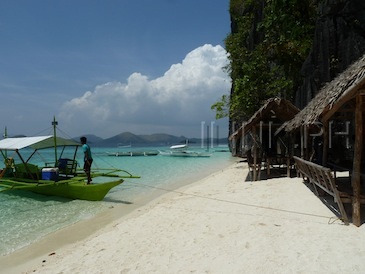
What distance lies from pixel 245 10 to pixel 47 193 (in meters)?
30.4

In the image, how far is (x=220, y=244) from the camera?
5.53 meters

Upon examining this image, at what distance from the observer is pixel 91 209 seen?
10828 millimetres

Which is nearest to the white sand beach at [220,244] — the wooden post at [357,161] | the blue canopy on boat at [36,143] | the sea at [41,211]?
the wooden post at [357,161]

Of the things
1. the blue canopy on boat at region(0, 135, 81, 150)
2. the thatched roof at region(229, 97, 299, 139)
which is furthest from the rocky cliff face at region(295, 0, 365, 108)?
the blue canopy on boat at region(0, 135, 81, 150)

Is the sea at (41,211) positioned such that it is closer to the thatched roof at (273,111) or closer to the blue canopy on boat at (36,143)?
the blue canopy on boat at (36,143)

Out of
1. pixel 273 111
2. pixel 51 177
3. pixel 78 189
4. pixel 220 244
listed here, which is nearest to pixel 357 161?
pixel 220 244

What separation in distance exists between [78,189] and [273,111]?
9207 mm

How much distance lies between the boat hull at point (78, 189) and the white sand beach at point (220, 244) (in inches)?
127

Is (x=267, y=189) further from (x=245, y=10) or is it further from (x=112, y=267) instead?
(x=245, y=10)

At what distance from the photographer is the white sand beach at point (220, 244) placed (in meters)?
4.62

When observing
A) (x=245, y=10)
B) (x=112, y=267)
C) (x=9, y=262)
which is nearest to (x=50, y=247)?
(x=9, y=262)

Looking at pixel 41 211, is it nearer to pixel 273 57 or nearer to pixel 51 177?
pixel 51 177

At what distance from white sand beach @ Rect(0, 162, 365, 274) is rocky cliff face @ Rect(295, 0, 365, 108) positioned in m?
11.2

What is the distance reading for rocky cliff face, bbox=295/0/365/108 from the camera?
51.9 ft
